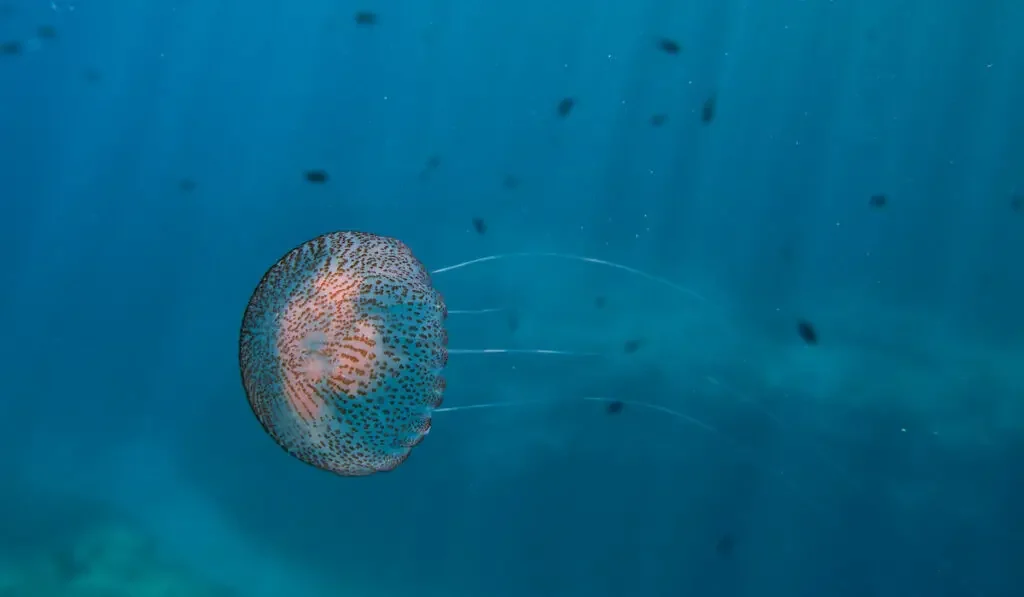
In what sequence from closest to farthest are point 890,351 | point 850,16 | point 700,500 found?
point 850,16 < point 890,351 < point 700,500

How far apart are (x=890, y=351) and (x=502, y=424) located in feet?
10.0

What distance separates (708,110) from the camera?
218 inches

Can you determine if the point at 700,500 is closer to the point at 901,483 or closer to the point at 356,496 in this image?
the point at 901,483

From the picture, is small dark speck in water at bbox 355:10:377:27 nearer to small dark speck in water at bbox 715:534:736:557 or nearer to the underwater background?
the underwater background

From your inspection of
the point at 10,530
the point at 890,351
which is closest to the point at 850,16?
the point at 890,351

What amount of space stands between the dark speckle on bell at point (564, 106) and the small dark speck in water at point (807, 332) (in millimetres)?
2375

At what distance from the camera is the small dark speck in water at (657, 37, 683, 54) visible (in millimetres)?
5344

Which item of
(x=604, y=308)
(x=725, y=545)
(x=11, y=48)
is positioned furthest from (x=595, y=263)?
(x=11, y=48)

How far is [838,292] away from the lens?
5816 mm

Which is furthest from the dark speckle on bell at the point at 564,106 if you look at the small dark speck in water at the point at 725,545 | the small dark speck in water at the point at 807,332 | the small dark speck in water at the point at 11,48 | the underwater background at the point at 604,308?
the small dark speck in water at the point at 11,48

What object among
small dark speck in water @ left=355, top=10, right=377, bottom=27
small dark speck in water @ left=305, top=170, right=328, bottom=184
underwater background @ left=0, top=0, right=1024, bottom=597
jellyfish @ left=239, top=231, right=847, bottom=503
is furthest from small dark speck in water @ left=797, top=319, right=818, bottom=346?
small dark speck in water @ left=355, top=10, right=377, bottom=27

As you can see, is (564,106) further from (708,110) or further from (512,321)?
(512,321)

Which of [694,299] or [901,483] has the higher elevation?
[694,299]

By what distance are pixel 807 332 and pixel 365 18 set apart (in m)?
3.95
